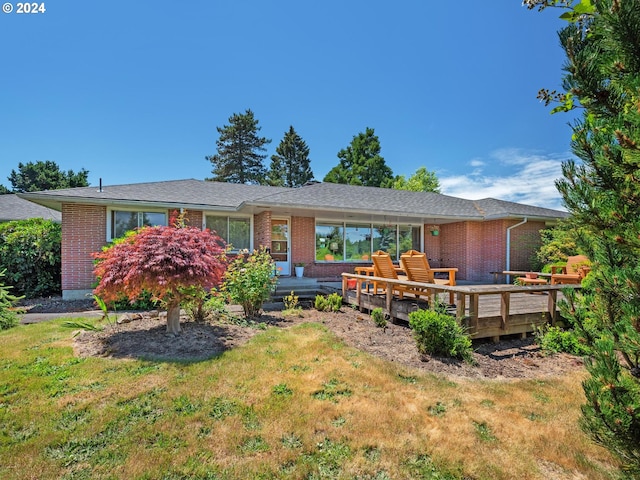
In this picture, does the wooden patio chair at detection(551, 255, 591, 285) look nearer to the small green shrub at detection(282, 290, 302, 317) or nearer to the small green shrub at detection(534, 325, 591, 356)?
the small green shrub at detection(534, 325, 591, 356)

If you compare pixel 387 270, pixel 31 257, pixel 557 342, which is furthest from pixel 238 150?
pixel 557 342

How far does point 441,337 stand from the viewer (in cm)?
462

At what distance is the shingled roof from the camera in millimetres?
9867

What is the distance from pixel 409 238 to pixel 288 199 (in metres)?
6.98

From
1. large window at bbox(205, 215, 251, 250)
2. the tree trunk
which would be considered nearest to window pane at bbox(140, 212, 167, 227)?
large window at bbox(205, 215, 251, 250)

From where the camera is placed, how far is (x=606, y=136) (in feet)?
4.95

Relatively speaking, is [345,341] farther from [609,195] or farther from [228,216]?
[228,216]

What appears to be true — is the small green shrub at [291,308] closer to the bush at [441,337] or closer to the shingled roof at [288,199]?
the shingled roof at [288,199]

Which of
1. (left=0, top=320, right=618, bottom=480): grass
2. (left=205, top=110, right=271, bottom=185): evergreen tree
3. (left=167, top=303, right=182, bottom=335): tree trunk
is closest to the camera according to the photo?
(left=0, top=320, right=618, bottom=480): grass

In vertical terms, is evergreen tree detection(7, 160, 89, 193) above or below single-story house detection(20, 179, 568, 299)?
above

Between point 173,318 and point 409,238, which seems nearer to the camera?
point 173,318

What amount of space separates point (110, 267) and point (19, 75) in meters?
10.2

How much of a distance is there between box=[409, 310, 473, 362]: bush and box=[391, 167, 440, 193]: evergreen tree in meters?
32.8

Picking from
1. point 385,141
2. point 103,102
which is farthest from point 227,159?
point 103,102
